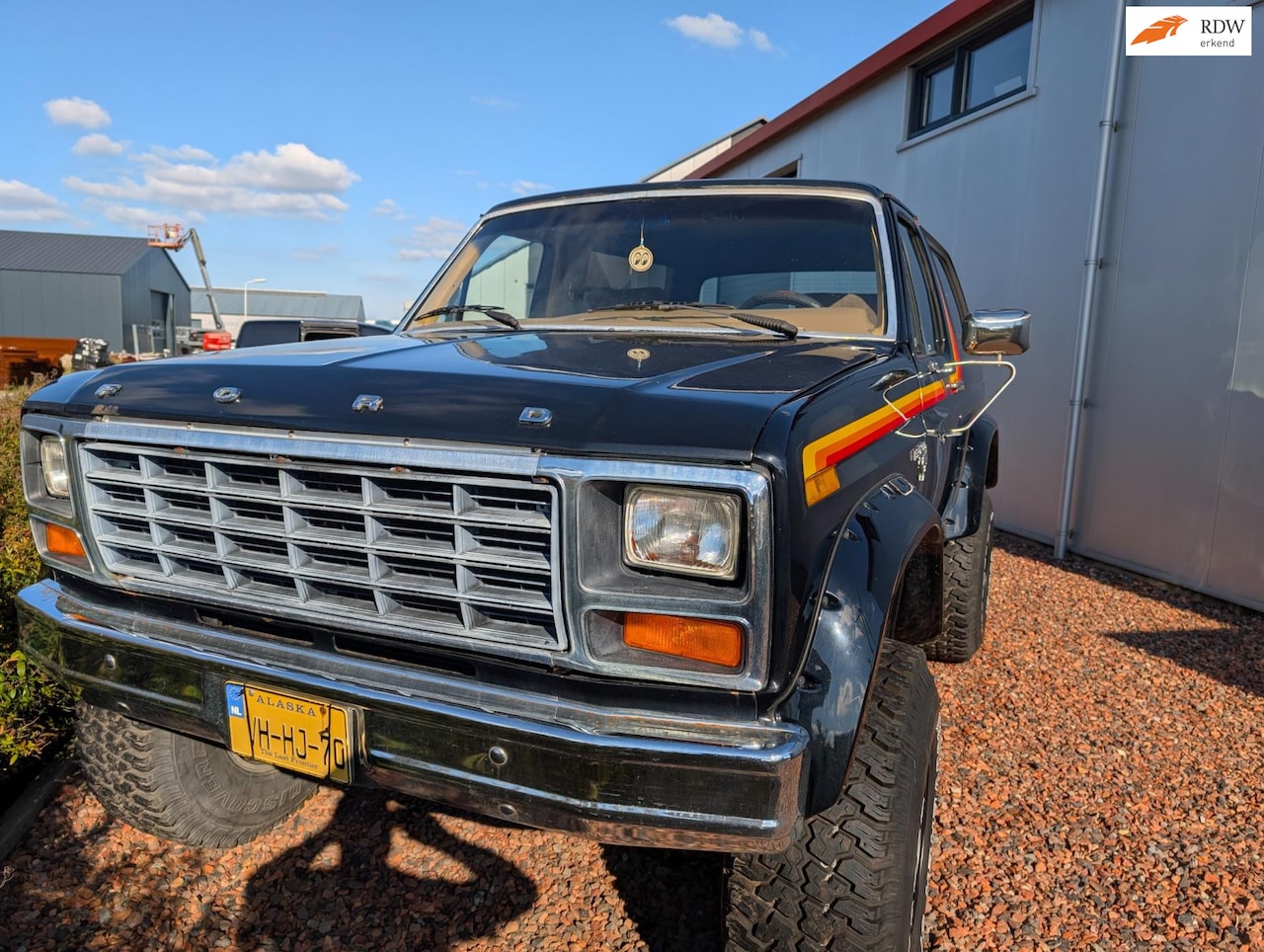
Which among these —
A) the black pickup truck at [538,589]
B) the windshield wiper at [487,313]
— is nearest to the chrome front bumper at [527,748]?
the black pickup truck at [538,589]

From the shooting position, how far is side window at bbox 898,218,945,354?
2.85 meters

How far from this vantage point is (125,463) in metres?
2.06

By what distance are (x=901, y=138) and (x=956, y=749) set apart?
273 inches

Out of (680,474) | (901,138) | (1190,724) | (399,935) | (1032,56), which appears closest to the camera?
(680,474)

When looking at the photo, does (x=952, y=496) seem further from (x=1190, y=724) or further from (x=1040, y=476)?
(x=1040, y=476)

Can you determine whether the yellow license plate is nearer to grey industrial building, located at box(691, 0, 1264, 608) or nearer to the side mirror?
the side mirror

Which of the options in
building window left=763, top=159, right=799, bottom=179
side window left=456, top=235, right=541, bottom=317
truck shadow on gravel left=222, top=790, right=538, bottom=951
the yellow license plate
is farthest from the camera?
building window left=763, top=159, right=799, bottom=179

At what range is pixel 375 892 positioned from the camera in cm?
244

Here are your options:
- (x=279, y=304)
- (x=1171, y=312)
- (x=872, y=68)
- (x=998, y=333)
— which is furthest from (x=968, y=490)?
(x=279, y=304)

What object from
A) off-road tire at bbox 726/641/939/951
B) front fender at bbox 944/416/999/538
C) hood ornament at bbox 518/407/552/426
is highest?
hood ornament at bbox 518/407/552/426

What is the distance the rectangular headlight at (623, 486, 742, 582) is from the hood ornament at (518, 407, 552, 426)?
8.1 inches

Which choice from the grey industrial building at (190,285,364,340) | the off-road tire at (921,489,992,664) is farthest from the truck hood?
the grey industrial building at (190,285,364,340)

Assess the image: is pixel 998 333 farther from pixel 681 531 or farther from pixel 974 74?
pixel 974 74

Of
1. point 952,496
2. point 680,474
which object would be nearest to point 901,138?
point 952,496
